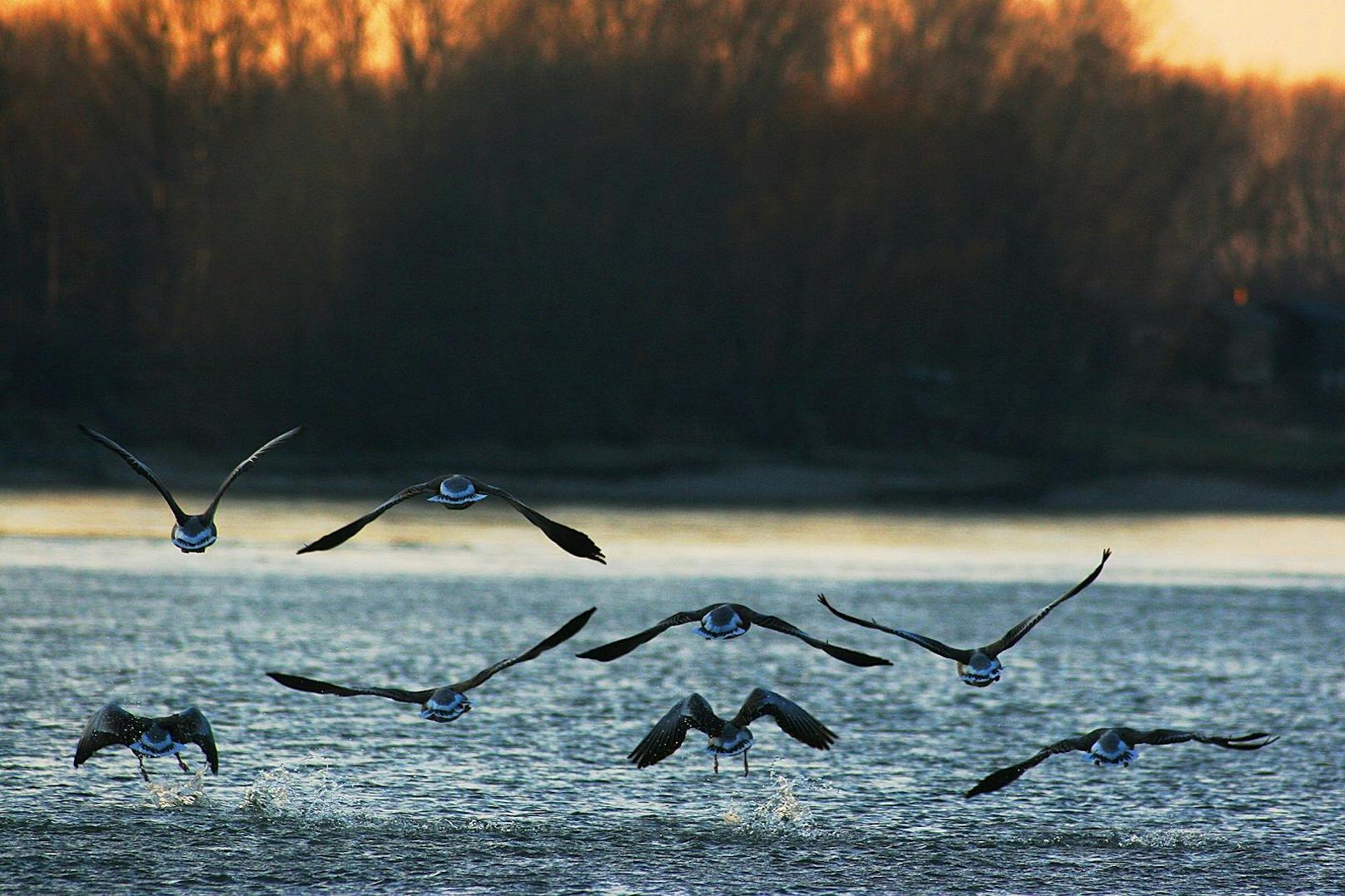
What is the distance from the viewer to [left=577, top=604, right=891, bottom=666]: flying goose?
10.1 m

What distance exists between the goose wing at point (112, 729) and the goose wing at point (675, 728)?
3.18 metres

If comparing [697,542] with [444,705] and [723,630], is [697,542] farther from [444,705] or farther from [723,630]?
[723,630]

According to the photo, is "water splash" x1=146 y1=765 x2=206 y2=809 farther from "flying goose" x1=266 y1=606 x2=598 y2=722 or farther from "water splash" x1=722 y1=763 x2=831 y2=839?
"water splash" x1=722 y1=763 x2=831 y2=839

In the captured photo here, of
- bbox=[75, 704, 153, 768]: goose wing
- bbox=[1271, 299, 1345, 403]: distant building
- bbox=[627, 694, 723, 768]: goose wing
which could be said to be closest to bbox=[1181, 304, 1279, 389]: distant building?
bbox=[1271, 299, 1345, 403]: distant building

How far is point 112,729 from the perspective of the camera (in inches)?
467

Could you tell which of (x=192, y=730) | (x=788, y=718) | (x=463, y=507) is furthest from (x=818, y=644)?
(x=192, y=730)

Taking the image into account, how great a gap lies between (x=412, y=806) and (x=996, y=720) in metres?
6.29

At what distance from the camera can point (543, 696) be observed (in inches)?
723

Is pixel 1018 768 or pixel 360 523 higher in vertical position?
pixel 360 523

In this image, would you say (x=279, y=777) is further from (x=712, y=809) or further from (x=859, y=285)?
(x=859, y=285)

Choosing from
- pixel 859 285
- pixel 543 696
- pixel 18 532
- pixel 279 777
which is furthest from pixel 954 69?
pixel 279 777

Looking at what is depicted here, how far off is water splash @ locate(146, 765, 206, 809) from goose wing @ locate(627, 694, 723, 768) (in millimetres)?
3681

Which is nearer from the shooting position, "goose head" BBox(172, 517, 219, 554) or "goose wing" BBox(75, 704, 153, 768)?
"goose head" BBox(172, 517, 219, 554)

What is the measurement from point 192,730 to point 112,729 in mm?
494
